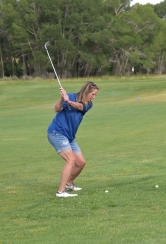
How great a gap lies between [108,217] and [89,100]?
226 centimetres

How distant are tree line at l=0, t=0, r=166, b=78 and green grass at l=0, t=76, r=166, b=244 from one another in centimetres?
5211

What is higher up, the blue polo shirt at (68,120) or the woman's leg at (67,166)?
the blue polo shirt at (68,120)

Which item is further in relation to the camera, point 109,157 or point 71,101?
point 109,157

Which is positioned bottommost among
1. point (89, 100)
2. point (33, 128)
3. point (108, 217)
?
point (33, 128)

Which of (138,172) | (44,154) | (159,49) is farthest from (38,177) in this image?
(159,49)

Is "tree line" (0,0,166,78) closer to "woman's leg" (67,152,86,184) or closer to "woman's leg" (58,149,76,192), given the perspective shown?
"woman's leg" (67,152,86,184)

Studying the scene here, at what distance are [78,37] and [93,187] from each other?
69.7 m

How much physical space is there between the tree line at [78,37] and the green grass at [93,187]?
52.1 m

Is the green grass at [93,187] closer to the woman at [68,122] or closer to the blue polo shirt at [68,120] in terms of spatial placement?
the woman at [68,122]

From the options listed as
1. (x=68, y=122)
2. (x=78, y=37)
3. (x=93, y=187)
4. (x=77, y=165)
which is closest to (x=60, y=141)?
(x=68, y=122)

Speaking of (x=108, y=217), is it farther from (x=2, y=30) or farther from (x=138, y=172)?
(x=2, y=30)

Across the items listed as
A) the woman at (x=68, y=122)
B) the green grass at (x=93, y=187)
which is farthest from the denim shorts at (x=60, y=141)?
the green grass at (x=93, y=187)

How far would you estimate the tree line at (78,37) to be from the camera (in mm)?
73250

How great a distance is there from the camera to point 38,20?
247 feet
